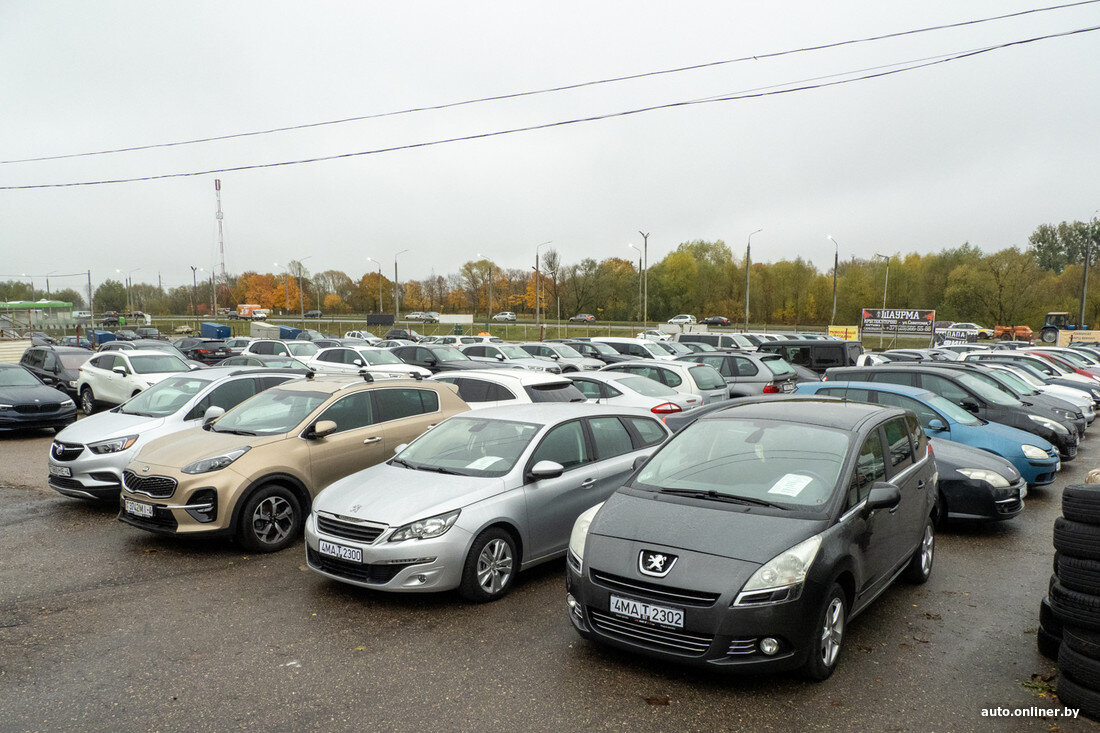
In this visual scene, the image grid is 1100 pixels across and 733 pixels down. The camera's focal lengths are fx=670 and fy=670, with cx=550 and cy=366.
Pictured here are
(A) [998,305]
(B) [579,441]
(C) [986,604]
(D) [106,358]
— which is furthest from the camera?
(A) [998,305]

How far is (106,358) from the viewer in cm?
1692

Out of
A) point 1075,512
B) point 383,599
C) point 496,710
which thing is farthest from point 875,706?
point 383,599

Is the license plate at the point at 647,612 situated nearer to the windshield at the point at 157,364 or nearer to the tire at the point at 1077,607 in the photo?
the tire at the point at 1077,607

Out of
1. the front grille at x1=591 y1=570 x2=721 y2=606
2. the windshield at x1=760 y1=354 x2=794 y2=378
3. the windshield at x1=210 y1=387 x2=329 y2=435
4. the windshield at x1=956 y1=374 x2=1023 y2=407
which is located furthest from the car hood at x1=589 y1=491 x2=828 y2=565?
the windshield at x1=760 y1=354 x2=794 y2=378

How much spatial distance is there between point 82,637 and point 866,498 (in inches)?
217

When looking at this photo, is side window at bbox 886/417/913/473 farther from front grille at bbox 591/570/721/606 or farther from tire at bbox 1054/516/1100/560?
front grille at bbox 591/570/721/606

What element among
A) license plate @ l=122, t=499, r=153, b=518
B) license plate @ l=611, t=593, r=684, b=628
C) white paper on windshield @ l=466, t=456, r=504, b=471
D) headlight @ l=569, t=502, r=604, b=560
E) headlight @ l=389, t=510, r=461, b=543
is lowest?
license plate @ l=122, t=499, r=153, b=518

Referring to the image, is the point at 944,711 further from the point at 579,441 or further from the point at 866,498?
the point at 579,441

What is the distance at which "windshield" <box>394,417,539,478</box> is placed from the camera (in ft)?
18.8

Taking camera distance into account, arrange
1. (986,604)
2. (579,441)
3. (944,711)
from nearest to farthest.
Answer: (944,711), (986,604), (579,441)

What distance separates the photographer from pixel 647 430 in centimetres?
695

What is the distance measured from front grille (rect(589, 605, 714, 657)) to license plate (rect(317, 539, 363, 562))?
1.92 metres

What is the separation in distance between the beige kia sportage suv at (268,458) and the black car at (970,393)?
6.95 m

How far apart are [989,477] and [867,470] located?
11.4ft
